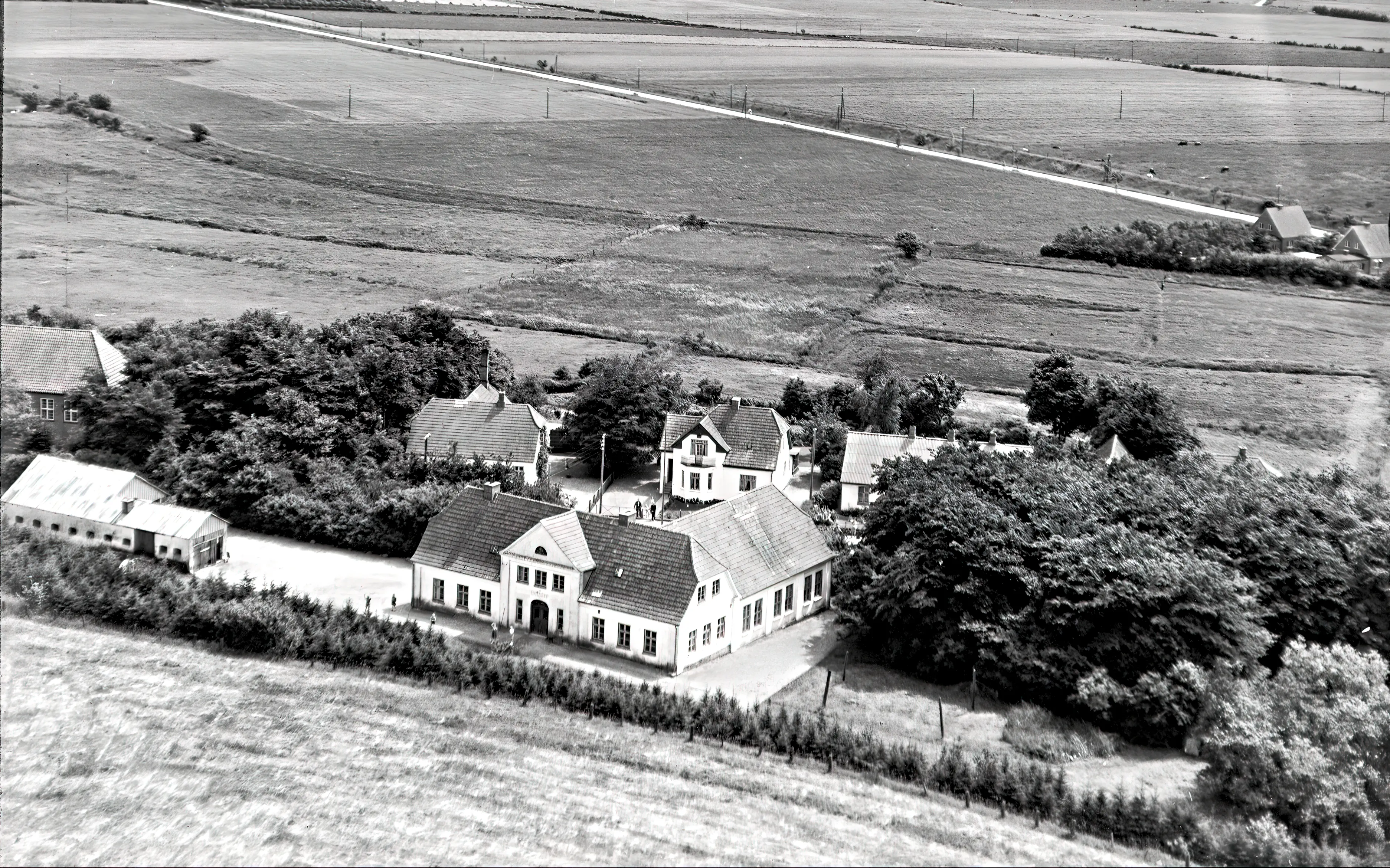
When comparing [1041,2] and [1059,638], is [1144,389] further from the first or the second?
[1041,2]

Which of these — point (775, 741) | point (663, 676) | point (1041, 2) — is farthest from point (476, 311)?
point (1041, 2)

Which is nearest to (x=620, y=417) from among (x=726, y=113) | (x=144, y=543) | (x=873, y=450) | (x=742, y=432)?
(x=742, y=432)

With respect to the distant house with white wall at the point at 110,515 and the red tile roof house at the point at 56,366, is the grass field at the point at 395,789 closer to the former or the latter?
the distant house with white wall at the point at 110,515

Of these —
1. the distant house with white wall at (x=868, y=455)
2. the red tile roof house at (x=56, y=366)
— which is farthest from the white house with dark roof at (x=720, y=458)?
the red tile roof house at (x=56, y=366)

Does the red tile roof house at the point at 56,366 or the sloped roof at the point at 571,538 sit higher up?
the red tile roof house at the point at 56,366

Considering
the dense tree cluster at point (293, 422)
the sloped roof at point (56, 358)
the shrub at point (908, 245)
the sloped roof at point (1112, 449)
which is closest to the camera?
the dense tree cluster at point (293, 422)

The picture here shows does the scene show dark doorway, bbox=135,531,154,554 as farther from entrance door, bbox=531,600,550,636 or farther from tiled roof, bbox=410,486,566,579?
entrance door, bbox=531,600,550,636

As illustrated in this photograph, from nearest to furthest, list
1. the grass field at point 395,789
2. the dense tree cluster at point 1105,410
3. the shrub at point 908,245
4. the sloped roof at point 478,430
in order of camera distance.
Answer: the grass field at point 395,789 < the sloped roof at point 478,430 < the dense tree cluster at point 1105,410 < the shrub at point 908,245
